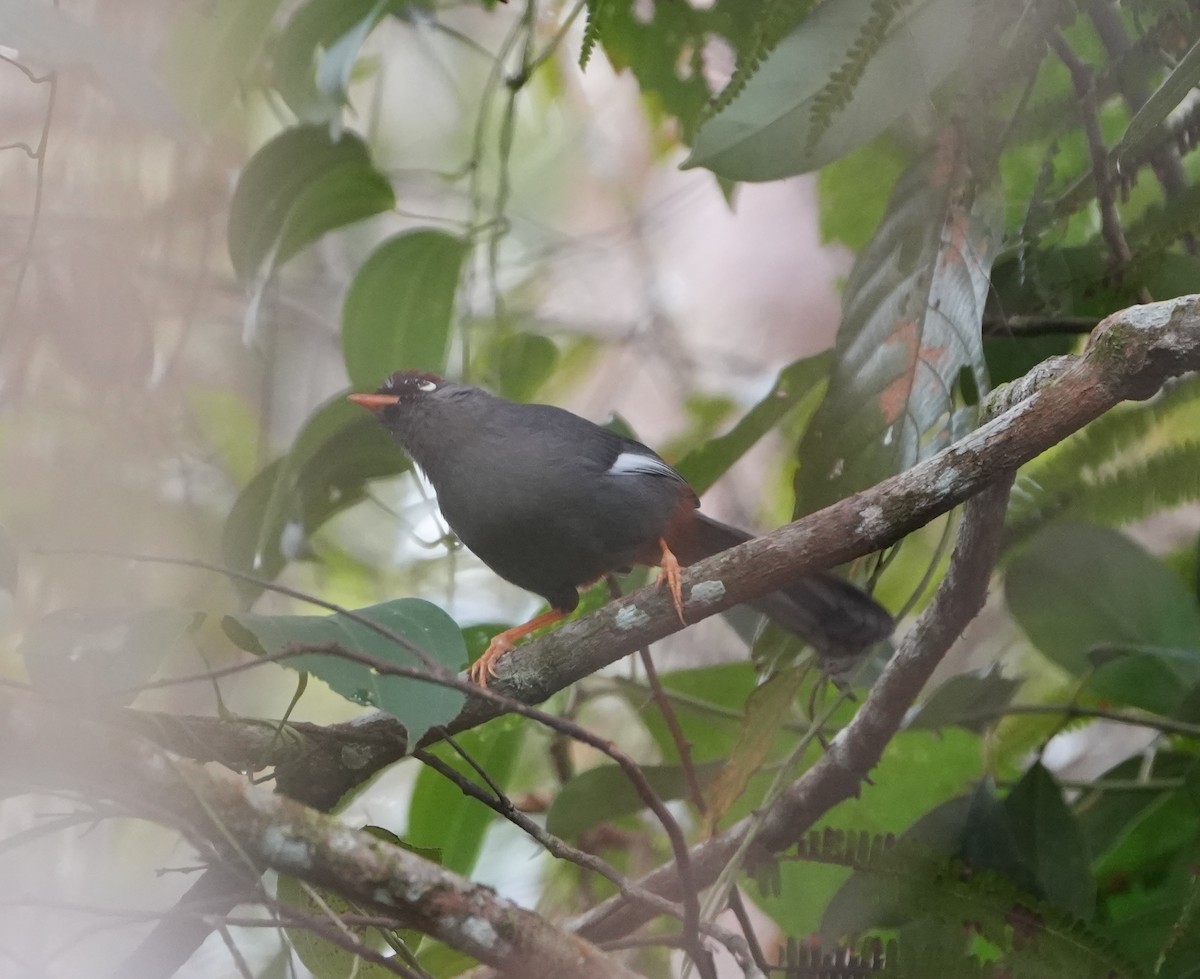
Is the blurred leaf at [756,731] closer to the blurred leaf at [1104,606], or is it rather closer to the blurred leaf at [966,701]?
the blurred leaf at [966,701]

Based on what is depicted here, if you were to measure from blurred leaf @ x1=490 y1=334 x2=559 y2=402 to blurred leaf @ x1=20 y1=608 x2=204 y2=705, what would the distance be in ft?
6.52

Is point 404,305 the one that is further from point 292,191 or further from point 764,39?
point 764,39

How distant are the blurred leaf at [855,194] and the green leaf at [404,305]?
0.99 m

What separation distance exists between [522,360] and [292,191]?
0.88 m

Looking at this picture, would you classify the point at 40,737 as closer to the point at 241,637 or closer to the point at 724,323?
the point at 241,637

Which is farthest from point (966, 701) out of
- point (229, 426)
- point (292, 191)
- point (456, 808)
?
point (229, 426)

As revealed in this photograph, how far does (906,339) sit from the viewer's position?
2510mm

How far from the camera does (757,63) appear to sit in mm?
2213

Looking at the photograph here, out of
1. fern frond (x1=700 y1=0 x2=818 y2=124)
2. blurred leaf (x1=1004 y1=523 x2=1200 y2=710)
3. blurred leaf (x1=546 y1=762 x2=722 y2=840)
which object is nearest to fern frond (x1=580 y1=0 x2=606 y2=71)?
fern frond (x1=700 y1=0 x2=818 y2=124)

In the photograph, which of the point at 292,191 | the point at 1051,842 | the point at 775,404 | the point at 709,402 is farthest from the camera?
the point at 709,402

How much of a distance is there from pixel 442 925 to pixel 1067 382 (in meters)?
1.20

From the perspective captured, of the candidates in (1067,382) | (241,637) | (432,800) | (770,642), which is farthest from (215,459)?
(1067,382)

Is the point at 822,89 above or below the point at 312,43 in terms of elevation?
below

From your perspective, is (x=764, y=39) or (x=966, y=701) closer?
(x=764, y=39)
